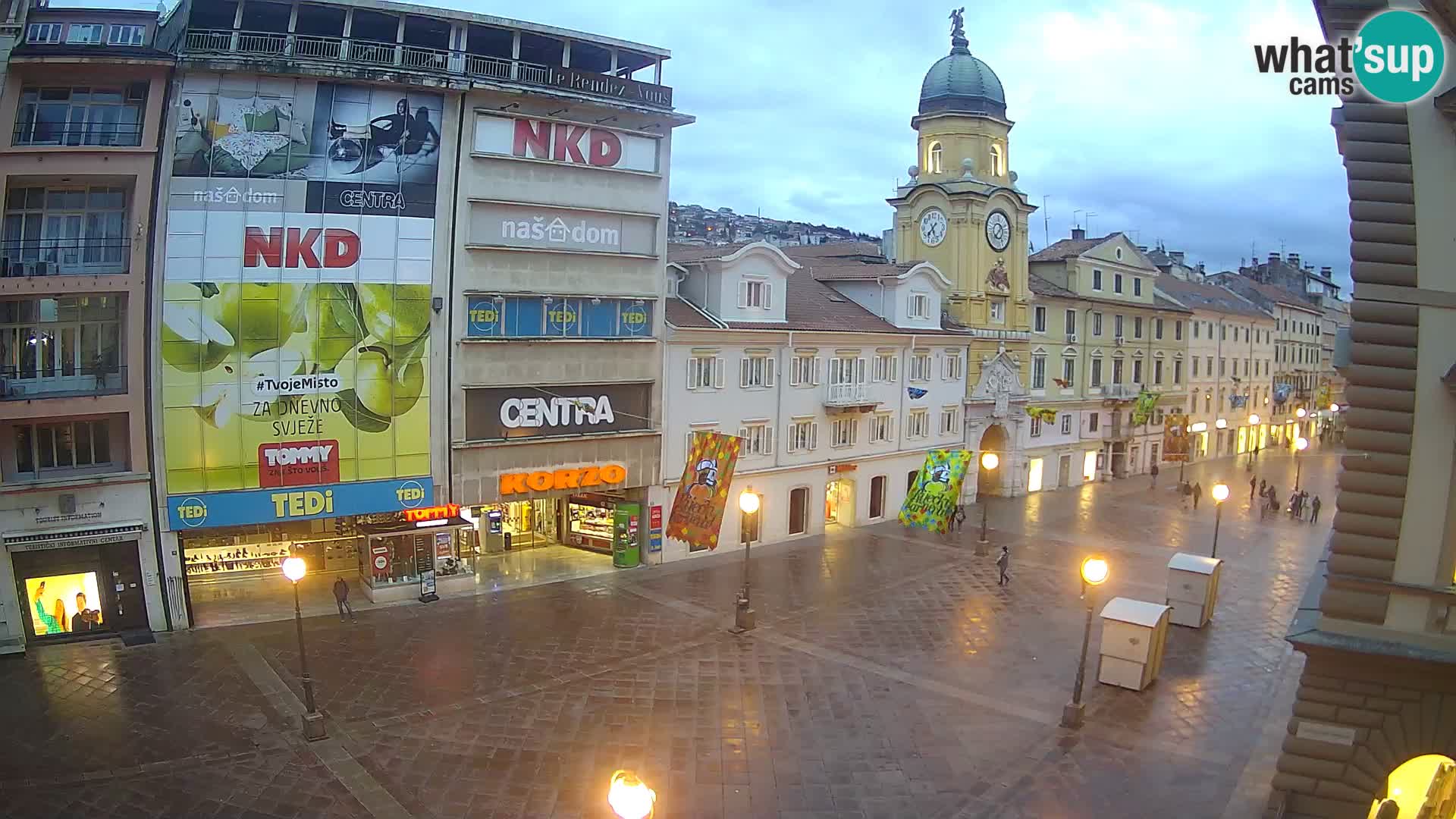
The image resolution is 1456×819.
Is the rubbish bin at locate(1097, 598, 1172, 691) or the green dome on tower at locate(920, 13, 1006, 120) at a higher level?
the green dome on tower at locate(920, 13, 1006, 120)

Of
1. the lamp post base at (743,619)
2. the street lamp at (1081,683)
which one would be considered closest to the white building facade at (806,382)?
the lamp post base at (743,619)

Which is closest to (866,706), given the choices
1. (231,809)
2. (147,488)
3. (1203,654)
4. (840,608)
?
(840,608)

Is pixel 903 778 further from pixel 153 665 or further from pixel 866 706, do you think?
pixel 153 665

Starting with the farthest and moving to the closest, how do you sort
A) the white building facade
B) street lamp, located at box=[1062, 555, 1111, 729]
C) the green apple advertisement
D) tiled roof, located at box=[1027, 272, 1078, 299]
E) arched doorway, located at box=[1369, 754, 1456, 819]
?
tiled roof, located at box=[1027, 272, 1078, 299] → the white building facade → the green apple advertisement → street lamp, located at box=[1062, 555, 1111, 729] → arched doorway, located at box=[1369, 754, 1456, 819]

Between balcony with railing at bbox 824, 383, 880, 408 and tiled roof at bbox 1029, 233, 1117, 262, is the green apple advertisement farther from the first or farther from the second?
tiled roof at bbox 1029, 233, 1117, 262

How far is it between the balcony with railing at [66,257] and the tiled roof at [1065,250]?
45577 mm

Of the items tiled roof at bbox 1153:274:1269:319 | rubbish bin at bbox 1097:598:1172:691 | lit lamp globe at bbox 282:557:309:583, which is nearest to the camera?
lit lamp globe at bbox 282:557:309:583

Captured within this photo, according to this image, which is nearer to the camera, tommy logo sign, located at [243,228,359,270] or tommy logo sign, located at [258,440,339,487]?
tommy logo sign, located at [243,228,359,270]

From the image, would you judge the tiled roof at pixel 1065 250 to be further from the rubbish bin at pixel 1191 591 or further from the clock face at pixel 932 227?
the rubbish bin at pixel 1191 591

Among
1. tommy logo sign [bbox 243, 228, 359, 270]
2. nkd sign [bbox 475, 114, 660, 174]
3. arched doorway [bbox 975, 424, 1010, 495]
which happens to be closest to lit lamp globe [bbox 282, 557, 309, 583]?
tommy logo sign [bbox 243, 228, 359, 270]

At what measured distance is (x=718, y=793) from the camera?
1628 centimetres

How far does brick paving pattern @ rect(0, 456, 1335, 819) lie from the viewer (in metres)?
16.1

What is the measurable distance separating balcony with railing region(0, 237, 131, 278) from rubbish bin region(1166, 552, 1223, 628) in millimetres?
29430

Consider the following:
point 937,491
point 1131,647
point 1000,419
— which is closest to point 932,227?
point 1000,419
